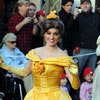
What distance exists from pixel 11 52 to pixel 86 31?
1.48m

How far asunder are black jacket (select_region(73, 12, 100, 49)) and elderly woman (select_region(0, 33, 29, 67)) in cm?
107

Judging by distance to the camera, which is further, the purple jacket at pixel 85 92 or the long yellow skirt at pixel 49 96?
the purple jacket at pixel 85 92

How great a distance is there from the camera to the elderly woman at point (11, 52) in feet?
21.0

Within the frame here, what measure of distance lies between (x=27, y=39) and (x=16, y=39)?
22 cm

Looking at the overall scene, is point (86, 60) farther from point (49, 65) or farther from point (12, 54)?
point (49, 65)

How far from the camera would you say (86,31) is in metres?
6.55

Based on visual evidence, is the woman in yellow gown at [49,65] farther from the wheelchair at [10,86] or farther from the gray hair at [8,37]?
the gray hair at [8,37]

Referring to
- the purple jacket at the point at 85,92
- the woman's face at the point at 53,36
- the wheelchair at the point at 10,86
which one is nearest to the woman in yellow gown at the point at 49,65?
the woman's face at the point at 53,36

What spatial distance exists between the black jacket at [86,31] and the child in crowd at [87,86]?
473 millimetres

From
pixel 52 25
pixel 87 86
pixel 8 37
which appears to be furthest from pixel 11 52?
pixel 52 25

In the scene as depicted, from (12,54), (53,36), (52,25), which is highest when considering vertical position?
(52,25)

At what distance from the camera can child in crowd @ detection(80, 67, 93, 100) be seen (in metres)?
6.44

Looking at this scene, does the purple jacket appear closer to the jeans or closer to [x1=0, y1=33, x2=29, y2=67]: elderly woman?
the jeans

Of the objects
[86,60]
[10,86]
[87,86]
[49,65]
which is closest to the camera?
[49,65]
